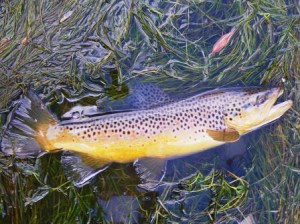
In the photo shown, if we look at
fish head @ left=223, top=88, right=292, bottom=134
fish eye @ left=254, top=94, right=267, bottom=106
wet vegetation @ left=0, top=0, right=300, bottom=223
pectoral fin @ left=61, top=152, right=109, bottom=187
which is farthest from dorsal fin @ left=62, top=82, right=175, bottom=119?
fish eye @ left=254, top=94, right=267, bottom=106

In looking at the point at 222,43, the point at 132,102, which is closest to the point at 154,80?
the point at 132,102

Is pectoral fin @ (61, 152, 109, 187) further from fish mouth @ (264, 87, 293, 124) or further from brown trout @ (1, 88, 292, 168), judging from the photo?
fish mouth @ (264, 87, 293, 124)

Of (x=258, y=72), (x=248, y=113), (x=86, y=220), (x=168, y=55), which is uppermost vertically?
(x=168, y=55)

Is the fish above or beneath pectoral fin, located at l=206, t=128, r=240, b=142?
above

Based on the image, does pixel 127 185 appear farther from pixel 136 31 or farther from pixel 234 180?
pixel 136 31

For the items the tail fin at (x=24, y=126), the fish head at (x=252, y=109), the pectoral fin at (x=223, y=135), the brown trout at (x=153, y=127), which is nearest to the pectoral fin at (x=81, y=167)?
the brown trout at (x=153, y=127)

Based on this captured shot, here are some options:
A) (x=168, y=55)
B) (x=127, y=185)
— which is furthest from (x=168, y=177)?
(x=168, y=55)
